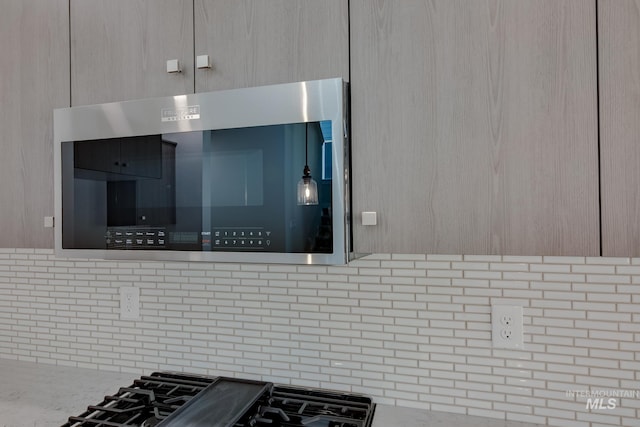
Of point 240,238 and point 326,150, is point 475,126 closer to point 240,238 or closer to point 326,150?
point 326,150

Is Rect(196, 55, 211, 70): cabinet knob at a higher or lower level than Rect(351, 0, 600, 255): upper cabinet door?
higher

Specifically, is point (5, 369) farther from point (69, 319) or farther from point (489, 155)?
point (489, 155)

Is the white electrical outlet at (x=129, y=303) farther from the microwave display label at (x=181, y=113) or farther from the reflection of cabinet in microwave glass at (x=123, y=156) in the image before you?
the microwave display label at (x=181, y=113)

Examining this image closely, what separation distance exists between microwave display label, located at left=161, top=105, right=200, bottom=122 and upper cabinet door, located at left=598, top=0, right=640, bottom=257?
3.03ft

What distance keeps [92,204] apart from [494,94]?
1088mm

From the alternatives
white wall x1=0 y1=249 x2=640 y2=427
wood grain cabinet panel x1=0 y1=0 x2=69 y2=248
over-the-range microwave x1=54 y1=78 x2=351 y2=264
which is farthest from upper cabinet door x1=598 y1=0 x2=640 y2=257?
wood grain cabinet panel x1=0 y1=0 x2=69 y2=248

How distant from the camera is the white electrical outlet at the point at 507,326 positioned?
3.55ft

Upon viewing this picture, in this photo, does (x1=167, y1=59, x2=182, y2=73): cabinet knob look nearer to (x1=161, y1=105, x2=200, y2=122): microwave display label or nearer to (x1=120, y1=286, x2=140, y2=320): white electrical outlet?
(x1=161, y1=105, x2=200, y2=122): microwave display label

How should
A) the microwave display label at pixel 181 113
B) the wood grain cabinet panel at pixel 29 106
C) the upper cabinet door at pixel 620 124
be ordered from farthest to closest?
the wood grain cabinet panel at pixel 29 106, the microwave display label at pixel 181 113, the upper cabinet door at pixel 620 124

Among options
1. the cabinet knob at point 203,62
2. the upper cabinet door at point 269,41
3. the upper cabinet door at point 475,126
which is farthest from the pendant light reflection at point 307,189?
the cabinet knob at point 203,62

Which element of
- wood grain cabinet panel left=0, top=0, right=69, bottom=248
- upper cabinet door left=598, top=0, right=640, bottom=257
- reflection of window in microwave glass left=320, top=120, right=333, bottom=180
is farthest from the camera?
wood grain cabinet panel left=0, top=0, right=69, bottom=248

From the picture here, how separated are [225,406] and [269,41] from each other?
1.02 meters

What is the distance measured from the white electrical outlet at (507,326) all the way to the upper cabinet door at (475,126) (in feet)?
1.15

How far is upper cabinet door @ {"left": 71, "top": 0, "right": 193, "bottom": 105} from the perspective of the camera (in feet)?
3.46
